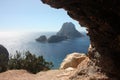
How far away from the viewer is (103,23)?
8328mm

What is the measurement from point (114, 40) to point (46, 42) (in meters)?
153

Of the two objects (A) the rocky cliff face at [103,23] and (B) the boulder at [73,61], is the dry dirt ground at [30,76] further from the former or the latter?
(A) the rocky cliff face at [103,23]

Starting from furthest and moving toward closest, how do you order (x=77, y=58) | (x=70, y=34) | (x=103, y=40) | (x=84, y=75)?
(x=70, y=34) → (x=77, y=58) → (x=84, y=75) → (x=103, y=40)

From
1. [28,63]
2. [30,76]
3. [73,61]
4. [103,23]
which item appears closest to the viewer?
[103,23]

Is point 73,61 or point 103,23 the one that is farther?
point 73,61

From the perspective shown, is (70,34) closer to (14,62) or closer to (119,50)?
(14,62)

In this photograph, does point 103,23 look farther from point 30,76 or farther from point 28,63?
point 28,63

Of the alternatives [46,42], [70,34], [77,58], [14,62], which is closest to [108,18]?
[77,58]

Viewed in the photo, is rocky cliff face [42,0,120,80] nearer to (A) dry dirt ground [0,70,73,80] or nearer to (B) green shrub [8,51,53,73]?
(A) dry dirt ground [0,70,73,80]

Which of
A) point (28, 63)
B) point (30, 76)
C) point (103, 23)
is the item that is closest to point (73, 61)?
point (30, 76)

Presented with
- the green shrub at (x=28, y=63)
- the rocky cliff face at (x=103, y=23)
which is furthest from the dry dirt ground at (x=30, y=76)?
the green shrub at (x=28, y=63)

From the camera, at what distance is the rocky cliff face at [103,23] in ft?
27.0

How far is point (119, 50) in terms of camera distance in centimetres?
859

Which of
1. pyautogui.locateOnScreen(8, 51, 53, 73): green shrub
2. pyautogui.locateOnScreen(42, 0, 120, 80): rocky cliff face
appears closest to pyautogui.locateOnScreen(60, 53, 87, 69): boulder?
pyautogui.locateOnScreen(8, 51, 53, 73): green shrub
